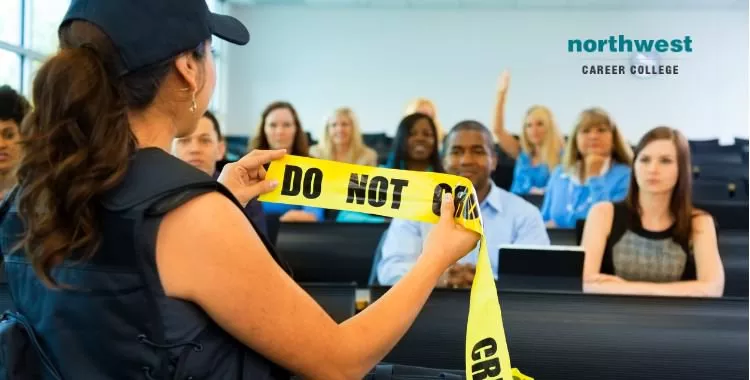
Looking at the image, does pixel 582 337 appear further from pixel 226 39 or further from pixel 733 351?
pixel 226 39

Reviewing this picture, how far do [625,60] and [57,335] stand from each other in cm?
239

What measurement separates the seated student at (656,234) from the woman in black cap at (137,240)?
7.34 ft

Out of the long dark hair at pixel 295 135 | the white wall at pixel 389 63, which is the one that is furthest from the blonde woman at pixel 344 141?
the white wall at pixel 389 63

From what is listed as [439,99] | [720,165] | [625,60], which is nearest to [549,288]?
[625,60]

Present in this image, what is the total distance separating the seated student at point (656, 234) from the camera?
9.79 feet

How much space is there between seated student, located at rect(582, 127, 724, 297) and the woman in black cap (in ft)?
7.34

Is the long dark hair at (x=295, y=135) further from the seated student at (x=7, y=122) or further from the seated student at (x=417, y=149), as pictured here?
the seated student at (x=7, y=122)

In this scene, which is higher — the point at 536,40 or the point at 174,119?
the point at 536,40

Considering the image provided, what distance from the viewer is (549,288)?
223cm

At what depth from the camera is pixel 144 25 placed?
101 cm

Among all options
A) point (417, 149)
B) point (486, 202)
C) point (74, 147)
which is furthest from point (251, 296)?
point (417, 149)

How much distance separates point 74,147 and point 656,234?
8.70 ft

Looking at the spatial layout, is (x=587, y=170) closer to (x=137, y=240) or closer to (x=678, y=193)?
(x=678, y=193)

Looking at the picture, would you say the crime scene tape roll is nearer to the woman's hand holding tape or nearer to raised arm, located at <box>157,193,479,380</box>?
the woman's hand holding tape
